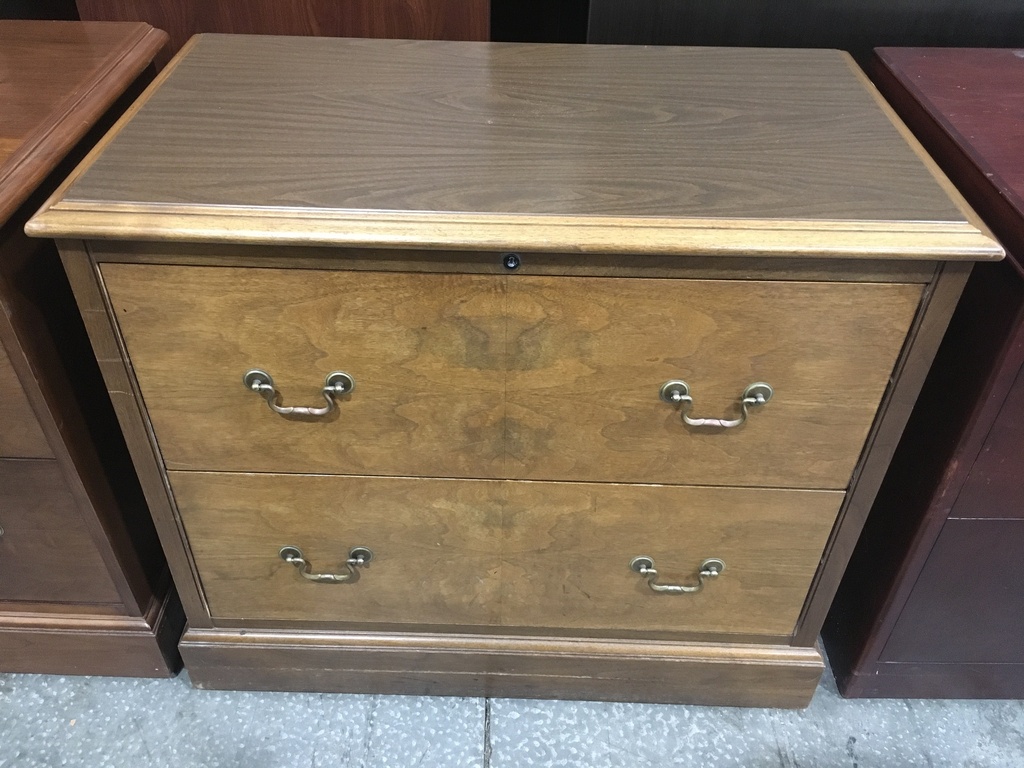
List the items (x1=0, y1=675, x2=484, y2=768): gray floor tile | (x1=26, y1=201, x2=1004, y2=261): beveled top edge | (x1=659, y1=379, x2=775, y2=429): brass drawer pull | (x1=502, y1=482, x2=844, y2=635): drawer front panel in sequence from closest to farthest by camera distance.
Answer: (x1=26, y1=201, x2=1004, y2=261): beveled top edge, (x1=659, y1=379, x2=775, y2=429): brass drawer pull, (x1=502, y1=482, x2=844, y2=635): drawer front panel, (x1=0, y1=675, x2=484, y2=768): gray floor tile

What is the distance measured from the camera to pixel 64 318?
35.5 inches

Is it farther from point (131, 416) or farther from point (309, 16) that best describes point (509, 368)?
point (309, 16)

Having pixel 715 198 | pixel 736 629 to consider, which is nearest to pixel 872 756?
pixel 736 629

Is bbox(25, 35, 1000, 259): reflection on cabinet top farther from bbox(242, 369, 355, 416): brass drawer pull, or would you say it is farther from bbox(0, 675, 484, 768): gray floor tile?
bbox(0, 675, 484, 768): gray floor tile

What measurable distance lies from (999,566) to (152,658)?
42.9 inches

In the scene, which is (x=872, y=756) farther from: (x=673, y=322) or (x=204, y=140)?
(x=204, y=140)

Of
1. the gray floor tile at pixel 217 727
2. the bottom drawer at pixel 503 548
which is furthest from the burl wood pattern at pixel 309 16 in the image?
the gray floor tile at pixel 217 727

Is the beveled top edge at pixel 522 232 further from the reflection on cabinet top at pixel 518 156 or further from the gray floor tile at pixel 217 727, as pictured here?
the gray floor tile at pixel 217 727

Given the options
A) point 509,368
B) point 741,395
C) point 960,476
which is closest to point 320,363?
point 509,368

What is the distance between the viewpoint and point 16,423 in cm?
88

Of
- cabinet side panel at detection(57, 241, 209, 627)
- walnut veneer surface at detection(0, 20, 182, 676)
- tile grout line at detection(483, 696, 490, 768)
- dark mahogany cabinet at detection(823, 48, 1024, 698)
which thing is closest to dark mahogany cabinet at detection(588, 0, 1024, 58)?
dark mahogany cabinet at detection(823, 48, 1024, 698)

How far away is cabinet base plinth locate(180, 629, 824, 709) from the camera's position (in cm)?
108

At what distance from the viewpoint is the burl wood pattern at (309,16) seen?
1092 mm

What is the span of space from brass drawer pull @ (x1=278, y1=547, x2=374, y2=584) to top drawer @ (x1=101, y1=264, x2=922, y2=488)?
13 centimetres
